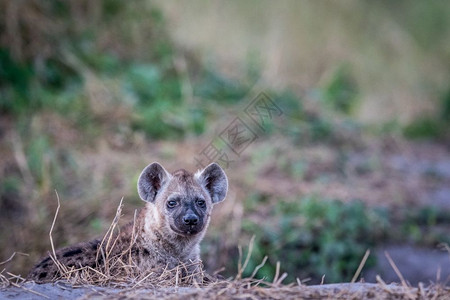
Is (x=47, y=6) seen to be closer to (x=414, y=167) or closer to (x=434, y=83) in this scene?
(x=414, y=167)

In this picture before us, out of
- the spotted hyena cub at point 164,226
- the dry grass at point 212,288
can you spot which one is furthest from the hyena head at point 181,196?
the dry grass at point 212,288

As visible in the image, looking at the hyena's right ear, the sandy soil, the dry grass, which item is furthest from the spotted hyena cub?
the sandy soil

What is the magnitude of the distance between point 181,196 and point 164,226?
0.73ft

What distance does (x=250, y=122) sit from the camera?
8734 millimetres

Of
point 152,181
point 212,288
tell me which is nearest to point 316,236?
point 152,181

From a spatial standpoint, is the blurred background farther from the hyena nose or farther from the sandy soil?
the sandy soil

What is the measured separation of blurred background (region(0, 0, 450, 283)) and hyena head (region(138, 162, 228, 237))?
1611mm

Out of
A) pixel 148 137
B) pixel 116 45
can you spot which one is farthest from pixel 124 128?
pixel 116 45

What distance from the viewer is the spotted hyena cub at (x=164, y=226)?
→ 173 inches

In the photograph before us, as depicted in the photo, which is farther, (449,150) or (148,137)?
(449,150)

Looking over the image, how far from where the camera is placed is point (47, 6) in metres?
9.52

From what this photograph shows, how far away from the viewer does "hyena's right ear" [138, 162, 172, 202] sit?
4.83 metres

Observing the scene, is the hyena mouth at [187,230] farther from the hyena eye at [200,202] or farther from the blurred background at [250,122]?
the blurred background at [250,122]

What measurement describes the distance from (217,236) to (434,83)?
6744mm
